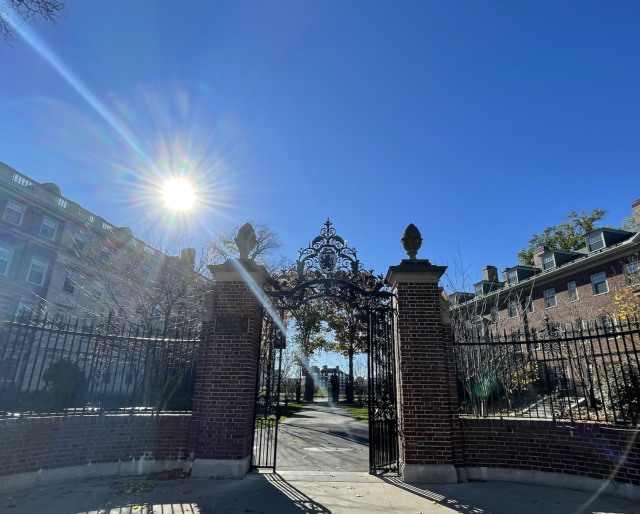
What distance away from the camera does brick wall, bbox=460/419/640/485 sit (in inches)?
217

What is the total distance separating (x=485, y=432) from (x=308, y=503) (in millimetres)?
3295

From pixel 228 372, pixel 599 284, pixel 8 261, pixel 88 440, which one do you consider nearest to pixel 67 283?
pixel 8 261

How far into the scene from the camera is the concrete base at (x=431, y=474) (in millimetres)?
6211

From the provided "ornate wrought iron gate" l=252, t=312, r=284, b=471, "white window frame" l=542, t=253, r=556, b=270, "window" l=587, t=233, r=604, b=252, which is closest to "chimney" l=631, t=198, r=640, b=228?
"window" l=587, t=233, r=604, b=252

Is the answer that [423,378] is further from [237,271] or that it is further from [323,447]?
[323,447]

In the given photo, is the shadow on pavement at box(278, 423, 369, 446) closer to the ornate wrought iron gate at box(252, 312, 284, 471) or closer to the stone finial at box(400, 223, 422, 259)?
the ornate wrought iron gate at box(252, 312, 284, 471)

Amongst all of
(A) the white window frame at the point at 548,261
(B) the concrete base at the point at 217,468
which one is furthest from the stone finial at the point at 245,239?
(A) the white window frame at the point at 548,261

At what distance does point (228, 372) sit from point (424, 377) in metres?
3.51

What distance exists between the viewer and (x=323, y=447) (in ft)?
32.4

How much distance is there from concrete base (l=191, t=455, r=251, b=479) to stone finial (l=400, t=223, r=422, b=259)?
495 centimetres

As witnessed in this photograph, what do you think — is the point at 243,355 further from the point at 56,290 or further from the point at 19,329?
the point at 56,290

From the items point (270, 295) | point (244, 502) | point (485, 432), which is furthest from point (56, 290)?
point (485, 432)

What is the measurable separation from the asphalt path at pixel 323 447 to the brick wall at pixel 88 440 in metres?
2.15

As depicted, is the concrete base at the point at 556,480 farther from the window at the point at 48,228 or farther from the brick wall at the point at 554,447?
the window at the point at 48,228
